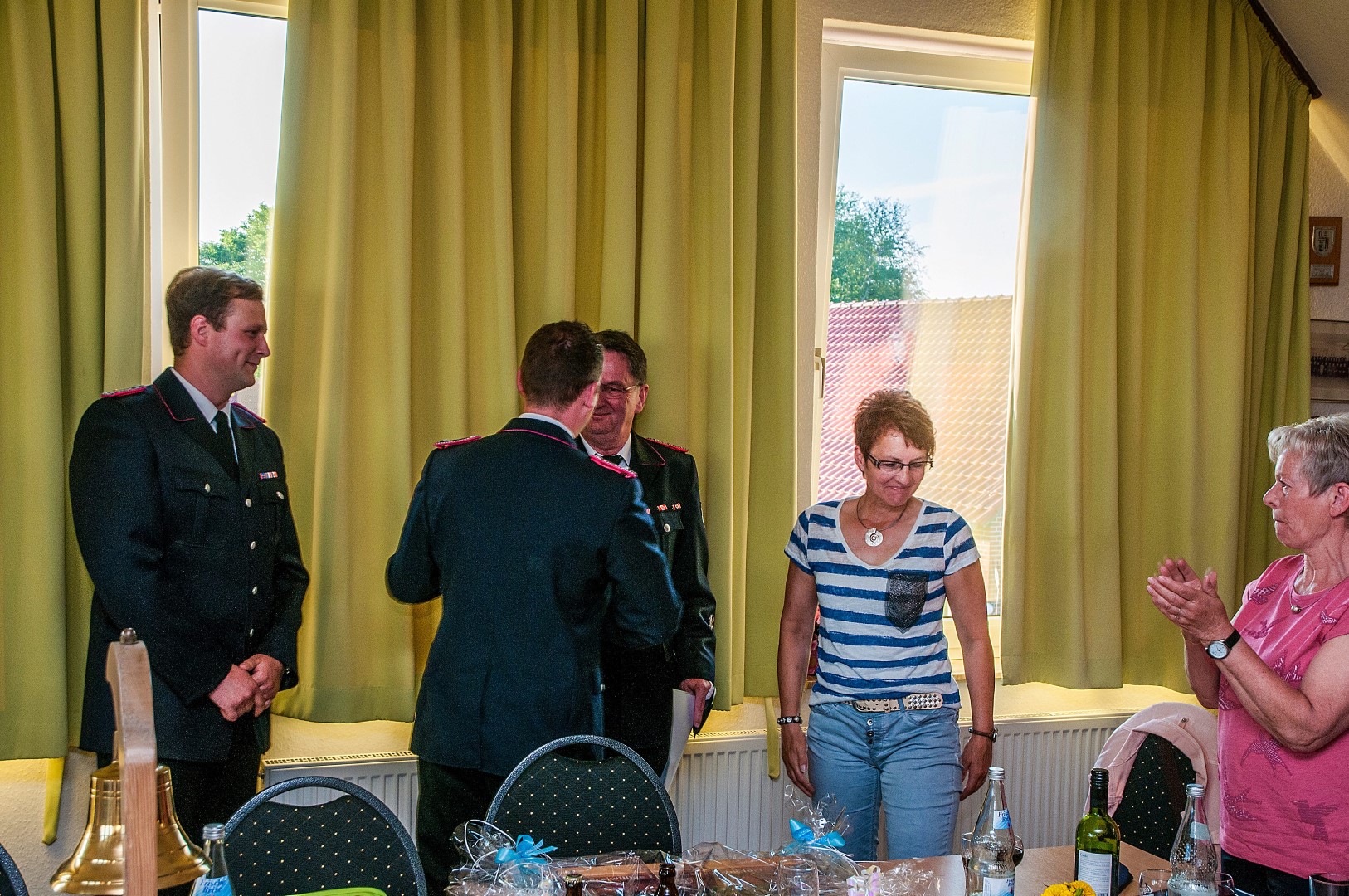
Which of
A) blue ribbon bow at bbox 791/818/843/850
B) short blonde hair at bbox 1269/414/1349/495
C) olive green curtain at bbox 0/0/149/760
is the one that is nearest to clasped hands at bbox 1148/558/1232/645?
short blonde hair at bbox 1269/414/1349/495

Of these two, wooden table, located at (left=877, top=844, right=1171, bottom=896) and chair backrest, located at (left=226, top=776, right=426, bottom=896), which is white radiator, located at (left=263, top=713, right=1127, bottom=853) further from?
wooden table, located at (left=877, top=844, right=1171, bottom=896)

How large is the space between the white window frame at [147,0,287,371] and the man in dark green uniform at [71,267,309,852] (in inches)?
18.6

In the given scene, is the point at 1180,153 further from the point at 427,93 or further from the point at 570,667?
the point at 570,667

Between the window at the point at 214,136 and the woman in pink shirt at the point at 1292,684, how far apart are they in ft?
7.85

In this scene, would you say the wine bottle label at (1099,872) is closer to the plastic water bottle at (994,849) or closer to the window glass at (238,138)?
the plastic water bottle at (994,849)

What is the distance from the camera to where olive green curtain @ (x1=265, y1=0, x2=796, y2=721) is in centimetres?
284

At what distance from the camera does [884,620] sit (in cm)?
263

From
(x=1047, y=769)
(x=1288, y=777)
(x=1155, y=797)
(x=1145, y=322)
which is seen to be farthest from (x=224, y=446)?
(x=1145, y=322)

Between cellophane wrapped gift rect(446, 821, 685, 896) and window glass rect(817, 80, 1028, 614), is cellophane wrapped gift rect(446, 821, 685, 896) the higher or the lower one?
the lower one

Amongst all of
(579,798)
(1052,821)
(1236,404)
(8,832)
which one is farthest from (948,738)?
(8,832)

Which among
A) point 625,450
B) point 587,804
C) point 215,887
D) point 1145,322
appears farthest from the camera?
point 1145,322

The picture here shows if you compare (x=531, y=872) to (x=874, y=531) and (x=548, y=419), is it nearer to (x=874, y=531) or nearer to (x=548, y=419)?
(x=548, y=419)

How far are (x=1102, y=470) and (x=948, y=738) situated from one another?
49.9 inches

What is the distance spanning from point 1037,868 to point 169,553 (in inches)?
72.1
